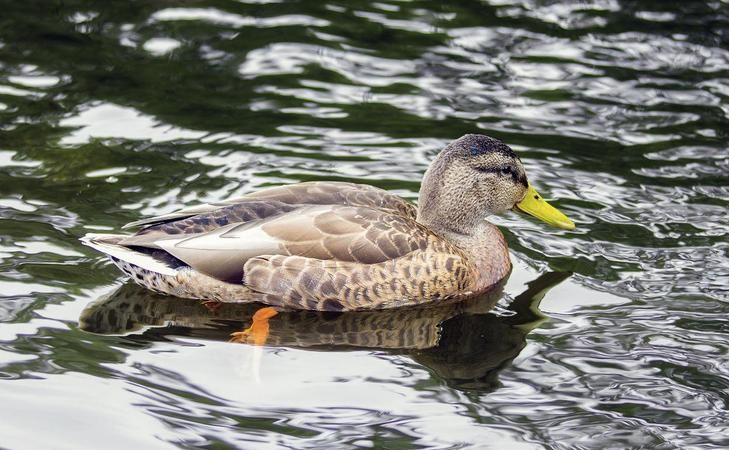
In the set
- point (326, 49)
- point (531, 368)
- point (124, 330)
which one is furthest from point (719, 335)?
point (326, 49)

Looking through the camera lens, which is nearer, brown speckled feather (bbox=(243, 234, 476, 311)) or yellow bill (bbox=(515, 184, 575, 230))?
brown speckled feather (bbox=(243, 234, 476, 311))

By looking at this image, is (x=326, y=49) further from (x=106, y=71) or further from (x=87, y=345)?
(x=87, y=345)

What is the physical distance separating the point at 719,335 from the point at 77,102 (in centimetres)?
551

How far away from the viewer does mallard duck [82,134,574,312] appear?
7.74 metres

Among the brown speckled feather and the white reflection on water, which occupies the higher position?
the white reflection on water

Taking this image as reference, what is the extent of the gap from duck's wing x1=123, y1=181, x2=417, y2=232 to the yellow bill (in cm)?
76

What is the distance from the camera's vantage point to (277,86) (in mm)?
10898

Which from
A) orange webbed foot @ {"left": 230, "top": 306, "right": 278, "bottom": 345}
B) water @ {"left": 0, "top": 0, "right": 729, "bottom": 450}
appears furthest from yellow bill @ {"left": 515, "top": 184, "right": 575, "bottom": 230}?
orange webbed foot @ {"left": 230, "top": 306, "right": 278, "bottom": 345}

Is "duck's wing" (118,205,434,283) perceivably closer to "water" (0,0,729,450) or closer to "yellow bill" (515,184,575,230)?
"water" (0,0,729,450)

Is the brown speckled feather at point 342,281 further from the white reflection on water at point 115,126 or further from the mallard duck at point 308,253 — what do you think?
the white reflection on water at point 115,126

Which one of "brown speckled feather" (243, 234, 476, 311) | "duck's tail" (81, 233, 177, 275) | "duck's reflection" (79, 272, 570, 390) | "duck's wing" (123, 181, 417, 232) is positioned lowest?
"duck's reflection" (79, 272, 570, 390)

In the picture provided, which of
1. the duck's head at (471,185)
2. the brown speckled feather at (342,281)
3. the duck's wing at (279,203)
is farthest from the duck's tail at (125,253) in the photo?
the duck's head at (471,185)

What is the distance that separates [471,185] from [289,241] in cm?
130

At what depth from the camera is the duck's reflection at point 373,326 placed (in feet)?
23.8
